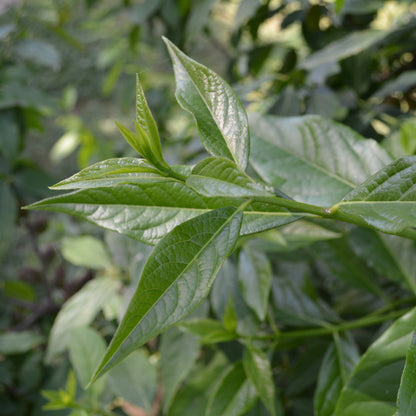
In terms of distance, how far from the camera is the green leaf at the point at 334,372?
512 millimetres

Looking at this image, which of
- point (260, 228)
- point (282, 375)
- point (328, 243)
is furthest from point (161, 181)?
point (282, 375)

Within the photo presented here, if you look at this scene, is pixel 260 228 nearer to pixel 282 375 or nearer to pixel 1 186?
pixel 282 375

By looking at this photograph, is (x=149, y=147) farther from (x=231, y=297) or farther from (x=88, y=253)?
(x=88, y=253)

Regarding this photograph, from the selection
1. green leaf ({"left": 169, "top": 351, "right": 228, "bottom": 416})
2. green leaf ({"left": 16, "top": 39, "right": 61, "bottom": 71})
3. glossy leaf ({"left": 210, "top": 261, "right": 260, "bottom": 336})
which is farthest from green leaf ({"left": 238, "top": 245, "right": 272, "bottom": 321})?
green leaf ({"left": 16, "top": 39, "right": 61, "bottom": 71})

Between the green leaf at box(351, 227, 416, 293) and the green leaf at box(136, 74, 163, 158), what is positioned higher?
the green leaf at box(136, 74, 163, 158)

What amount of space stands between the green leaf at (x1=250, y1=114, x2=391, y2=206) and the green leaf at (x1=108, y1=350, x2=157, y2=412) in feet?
1.35

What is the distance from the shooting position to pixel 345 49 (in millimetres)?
758

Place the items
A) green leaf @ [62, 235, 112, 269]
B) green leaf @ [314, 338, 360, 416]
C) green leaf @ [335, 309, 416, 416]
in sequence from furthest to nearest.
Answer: green leaf @ [62, 235, 112, 269] → green leaf @ [314, 338, 360, 416] → green leaf @ [335, 309, 416, 416]

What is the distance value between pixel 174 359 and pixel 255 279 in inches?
7.3

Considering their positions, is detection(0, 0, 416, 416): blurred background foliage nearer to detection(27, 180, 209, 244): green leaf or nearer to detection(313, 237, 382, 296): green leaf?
detection(313, 237, 382, 296): green leaf

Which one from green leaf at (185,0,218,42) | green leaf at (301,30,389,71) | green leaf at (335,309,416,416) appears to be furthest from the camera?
green leaf at (185,0,218,42)

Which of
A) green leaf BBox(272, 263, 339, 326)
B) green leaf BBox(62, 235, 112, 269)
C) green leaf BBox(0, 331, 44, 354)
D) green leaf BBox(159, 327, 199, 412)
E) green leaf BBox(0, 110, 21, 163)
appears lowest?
green leaf BBox(0, 331, 44, 354)

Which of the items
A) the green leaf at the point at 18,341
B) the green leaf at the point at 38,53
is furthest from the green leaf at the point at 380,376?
the green leaf at the point at 38,53

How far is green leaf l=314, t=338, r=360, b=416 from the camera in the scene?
512mm
